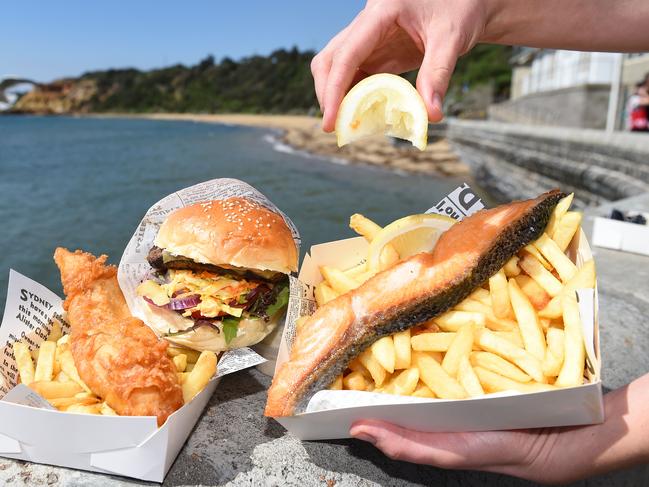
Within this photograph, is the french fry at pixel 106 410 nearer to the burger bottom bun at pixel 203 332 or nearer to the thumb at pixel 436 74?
the burger bottom bun at pixel 203 332

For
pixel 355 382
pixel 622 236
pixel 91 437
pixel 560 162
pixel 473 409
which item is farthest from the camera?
pixel 560 162

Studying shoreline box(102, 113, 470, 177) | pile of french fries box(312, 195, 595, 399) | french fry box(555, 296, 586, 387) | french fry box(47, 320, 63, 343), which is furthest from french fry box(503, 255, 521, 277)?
shoreline box(102, 113, 470, 177)

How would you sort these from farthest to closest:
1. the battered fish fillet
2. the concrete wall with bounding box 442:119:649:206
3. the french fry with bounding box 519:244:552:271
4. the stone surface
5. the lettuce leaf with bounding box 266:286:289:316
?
the concrete wall with bounding box 442:119:649:206
the lettuce leaf with bounding box 266:286:289:316
the french fry with bounding box 519:244:552:271
the battered fish fillet
the stone surface

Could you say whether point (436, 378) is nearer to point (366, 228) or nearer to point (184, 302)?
point (366, 228)

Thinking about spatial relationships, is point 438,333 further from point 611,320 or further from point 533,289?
point 611,320

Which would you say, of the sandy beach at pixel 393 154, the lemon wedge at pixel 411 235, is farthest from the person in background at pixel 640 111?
the lemon wedge at pixel 411 235

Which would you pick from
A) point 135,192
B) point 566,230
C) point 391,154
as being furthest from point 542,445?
point 391,154

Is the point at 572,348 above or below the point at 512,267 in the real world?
below

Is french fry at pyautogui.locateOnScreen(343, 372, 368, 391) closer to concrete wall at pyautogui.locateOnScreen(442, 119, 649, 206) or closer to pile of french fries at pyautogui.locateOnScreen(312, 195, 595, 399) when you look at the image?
pile of french fries at pyautogui.locateOnScreen(312, 195, 595, 399)
